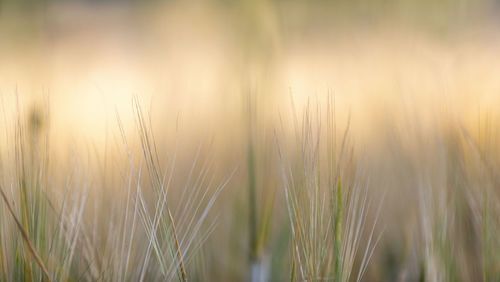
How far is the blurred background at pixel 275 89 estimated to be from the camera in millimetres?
630

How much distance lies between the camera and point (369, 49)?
31.0 inches

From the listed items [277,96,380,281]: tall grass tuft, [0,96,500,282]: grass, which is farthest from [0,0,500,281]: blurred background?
[277,96,380,281]: tall grass tuft

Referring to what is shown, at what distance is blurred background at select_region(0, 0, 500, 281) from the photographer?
630 mm

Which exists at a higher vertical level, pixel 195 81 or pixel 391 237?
pixel 195 81

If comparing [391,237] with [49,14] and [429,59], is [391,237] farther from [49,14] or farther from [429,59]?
[49,14]

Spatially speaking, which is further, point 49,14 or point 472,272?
point 49,14

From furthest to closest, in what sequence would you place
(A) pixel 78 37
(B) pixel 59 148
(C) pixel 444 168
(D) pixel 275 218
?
(A) pixel 78 37, (B) pixel 59 148, (D) pixel 275 218, (C) pixel 444 168

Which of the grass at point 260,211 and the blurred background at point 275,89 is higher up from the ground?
the blurred background at point 275,89

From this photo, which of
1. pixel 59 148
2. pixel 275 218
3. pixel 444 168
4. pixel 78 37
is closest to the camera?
pixel 444 168

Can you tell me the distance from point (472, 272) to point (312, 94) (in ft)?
1.32

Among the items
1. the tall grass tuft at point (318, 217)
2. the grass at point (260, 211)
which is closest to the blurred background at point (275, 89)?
the grass at point (260, 211)

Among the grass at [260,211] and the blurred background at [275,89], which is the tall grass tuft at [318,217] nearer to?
the grass at [260,211]

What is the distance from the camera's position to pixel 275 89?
796 mm

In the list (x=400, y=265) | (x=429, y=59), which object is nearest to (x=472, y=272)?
(x=400, y=265)
